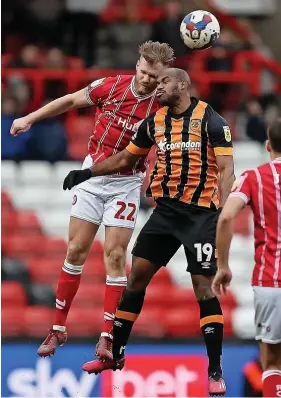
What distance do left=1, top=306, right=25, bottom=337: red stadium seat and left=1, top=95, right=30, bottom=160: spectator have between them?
2169 mm

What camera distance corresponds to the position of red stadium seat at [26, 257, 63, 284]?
12.7 metres

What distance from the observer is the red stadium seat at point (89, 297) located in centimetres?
1240

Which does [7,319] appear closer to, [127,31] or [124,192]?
[124,192]

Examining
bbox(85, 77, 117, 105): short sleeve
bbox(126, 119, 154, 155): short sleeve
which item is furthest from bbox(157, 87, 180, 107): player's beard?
bbox(85, 77, 117, 105): short sleeve

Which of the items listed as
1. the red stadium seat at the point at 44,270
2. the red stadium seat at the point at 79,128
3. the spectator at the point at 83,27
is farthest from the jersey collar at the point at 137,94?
the spectator at the point at 83,27

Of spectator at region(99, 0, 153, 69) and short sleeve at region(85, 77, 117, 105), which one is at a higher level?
spectator at region(99, 0, 153, 69)

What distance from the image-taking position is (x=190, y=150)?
7.88 metres

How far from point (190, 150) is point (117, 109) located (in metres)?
0.70

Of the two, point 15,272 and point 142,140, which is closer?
point 142,140

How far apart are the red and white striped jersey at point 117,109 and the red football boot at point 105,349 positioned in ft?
4.06

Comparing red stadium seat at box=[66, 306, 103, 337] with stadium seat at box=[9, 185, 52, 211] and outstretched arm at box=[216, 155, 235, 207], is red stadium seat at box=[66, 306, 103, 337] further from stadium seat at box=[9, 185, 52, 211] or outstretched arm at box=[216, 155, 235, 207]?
outstretched arm at box=[216, 155, 235, 207]

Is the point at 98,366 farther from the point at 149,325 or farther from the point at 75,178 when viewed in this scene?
the point at 149,325

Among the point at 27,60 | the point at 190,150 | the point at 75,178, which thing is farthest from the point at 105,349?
the point at 27,60

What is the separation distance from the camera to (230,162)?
7.77m
